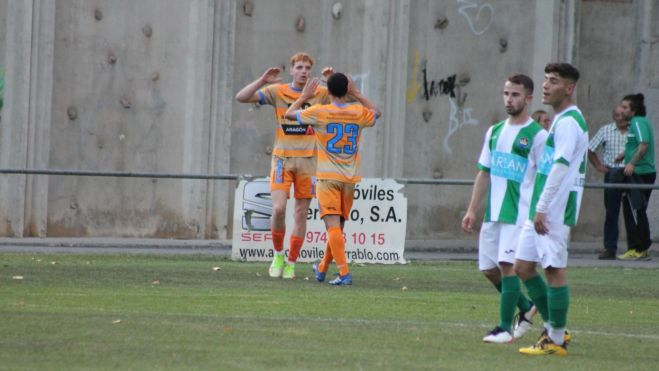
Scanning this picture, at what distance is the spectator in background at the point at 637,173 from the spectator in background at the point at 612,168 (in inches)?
4.1

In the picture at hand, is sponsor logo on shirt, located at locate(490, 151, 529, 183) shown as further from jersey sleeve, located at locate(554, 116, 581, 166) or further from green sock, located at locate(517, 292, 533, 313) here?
green sock, located at locate(517, 292, 533, 313)

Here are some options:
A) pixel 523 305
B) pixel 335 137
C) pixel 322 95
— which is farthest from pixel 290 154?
pixel 523 305

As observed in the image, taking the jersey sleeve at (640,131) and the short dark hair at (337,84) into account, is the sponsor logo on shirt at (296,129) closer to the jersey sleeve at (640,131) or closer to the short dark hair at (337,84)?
the short dark hair at (337,84)

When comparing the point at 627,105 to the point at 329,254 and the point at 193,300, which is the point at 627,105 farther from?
the point at 193,300

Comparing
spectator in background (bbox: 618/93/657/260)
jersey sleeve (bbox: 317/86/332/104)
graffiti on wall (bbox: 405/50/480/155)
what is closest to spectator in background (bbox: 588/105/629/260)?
spectator in background (bbox: 618/93/657/260)

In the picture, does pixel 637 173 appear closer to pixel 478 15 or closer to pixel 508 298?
pixel 478 15

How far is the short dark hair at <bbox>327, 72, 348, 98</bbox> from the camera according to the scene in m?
15.0

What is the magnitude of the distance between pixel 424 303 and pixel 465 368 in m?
4.38

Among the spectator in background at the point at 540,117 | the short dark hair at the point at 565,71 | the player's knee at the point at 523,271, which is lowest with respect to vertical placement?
the player's knee at the point at 523,271

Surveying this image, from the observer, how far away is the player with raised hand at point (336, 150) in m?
15.1

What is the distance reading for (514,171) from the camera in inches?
430

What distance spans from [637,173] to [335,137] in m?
7.42

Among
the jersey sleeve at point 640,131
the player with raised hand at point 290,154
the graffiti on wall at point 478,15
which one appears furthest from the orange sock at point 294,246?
the graffiti on wall at point 478,15

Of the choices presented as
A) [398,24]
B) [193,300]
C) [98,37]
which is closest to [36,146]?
[98,37]
